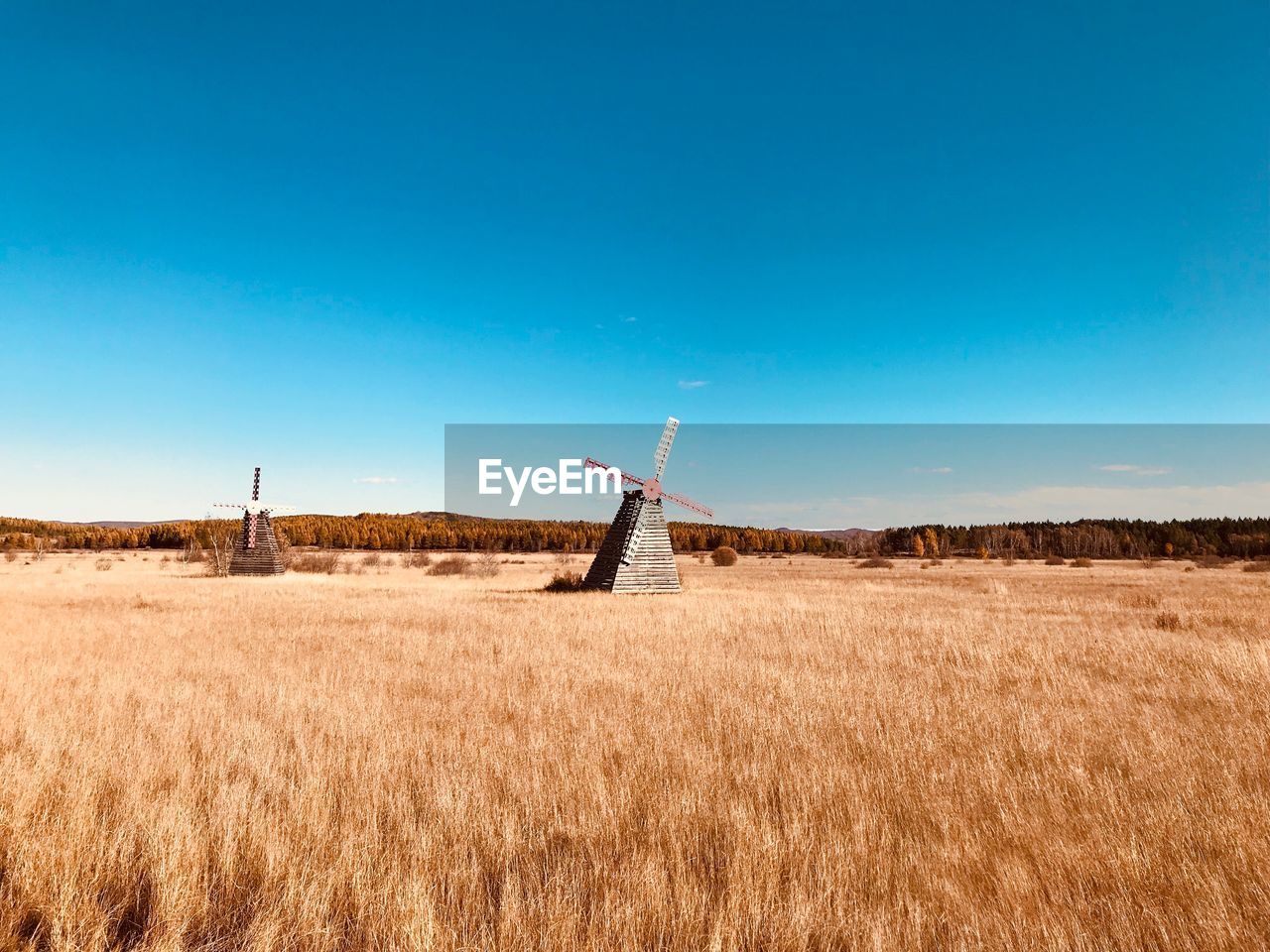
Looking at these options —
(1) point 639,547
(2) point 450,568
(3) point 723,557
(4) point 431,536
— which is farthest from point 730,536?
(1) point 639,547

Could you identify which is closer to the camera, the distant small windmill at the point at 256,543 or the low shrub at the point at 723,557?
the distant small windmill at the point at 256,543

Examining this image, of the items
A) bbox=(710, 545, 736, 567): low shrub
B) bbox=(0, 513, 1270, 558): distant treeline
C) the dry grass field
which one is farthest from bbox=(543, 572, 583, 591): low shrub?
bbox=(0, 513, 1270, 558): distant treeline

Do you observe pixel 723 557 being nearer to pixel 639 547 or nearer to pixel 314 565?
pixel 314 565

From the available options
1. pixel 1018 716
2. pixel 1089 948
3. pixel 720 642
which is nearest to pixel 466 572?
pixel 720 642

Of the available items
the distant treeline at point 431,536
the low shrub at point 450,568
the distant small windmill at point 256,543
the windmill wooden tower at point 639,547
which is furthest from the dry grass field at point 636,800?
the distant treeline at point 431,536

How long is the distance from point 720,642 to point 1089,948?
11.3 meters

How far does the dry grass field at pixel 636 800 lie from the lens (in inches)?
142

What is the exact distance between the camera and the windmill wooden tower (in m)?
29.5

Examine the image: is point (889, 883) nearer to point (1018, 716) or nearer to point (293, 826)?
point (293, 826)

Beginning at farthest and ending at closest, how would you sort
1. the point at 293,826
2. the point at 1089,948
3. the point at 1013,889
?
1. the point at 293,826
2. the point at 1013,889
3. the point at 1089,948

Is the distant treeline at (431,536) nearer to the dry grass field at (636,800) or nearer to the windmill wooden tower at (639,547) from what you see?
the windmill wooden tower at (639,547)

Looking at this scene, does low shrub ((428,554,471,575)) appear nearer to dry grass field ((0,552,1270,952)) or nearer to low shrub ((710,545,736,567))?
low shrub ((710,545,736,567))

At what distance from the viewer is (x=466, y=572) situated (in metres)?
50.8

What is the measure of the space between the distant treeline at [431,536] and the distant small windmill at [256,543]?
236ft
